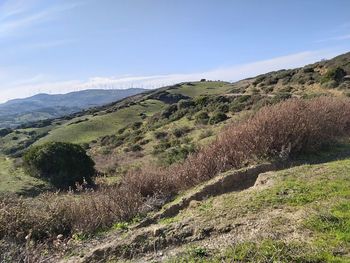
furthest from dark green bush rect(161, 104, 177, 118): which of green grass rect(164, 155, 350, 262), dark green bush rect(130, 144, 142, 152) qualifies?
green grass rect(164, 155, 350, 262)

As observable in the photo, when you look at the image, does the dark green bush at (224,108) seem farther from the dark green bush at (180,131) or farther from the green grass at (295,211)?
the green grass at (295,211)

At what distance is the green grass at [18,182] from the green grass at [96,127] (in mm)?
30407

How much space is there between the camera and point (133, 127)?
49.6 meters

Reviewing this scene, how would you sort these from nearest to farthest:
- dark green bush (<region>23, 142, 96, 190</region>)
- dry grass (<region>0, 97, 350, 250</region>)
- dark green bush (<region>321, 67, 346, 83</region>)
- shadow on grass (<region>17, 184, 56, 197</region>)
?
dry grass (<region>0, 97, 350, 250</region>) < shadow on grass (<region>17, 184, 56, 197</region>) < dark green bush (<region>23, 142, 96, 190</region>) < dark green bush (<region>321, 67, 346, 83</region>)

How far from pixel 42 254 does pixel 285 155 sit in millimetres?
7070

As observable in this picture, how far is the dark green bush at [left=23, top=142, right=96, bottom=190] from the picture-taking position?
2083 cm

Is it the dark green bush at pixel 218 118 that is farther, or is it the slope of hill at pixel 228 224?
the dark green bush at pixel 218 118

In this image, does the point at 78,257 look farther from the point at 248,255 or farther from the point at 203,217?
the point at 248,255

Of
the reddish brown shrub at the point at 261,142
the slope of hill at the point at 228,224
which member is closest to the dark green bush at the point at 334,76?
the reddish brown shrub at the point at 261,142

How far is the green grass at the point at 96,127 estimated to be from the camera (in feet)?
179

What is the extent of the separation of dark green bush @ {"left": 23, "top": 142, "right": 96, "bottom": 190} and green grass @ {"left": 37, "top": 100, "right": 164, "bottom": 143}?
29847 mm

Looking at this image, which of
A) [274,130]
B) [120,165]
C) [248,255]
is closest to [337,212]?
[248,255]

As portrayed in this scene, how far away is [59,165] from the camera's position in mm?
21344

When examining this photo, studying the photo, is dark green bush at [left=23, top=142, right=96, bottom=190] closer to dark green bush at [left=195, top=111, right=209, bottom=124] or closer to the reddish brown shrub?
the reddish brown shrub
